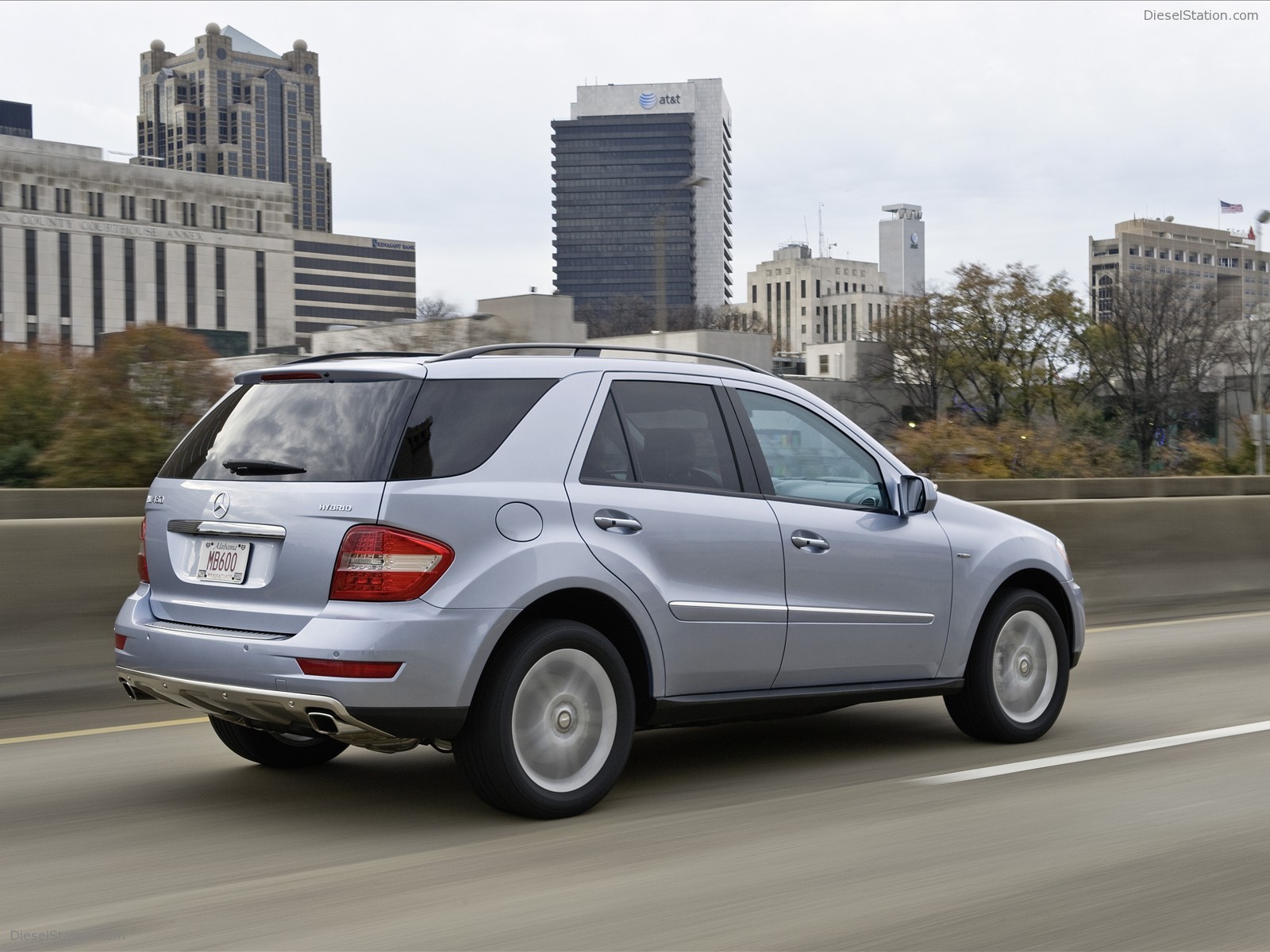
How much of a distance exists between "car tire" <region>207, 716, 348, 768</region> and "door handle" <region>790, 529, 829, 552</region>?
7.02 ft

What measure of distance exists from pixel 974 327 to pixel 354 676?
73828 mm

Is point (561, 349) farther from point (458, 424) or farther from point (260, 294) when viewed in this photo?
point (260, 294)

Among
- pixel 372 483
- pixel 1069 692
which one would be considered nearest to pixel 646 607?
pixel 372 483

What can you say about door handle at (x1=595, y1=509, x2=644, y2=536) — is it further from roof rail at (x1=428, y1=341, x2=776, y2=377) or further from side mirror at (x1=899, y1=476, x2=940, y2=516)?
side mirror at (x1=899, y1=476, x2=940, y2=516)

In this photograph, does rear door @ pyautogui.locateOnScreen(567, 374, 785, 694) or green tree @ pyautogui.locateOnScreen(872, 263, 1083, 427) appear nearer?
rear door @ pyautogui.locateOnScreen(567, 374, 785, 694)

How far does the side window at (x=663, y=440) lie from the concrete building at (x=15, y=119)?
183171 millimetres

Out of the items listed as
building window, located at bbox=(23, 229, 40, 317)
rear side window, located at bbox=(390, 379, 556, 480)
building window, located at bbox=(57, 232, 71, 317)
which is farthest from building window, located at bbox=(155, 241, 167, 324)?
rear side window, located at bbox=(390, 379, 556, 480)

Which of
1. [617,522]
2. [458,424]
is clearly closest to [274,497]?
[458,424]

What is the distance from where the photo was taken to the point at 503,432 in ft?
18.0

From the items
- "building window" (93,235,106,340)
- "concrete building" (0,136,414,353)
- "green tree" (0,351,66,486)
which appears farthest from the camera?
"building window" (93,235,106,340)

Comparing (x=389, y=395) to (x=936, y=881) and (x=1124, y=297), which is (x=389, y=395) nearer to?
(x=936, y=881)

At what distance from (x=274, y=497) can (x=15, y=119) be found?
189 m

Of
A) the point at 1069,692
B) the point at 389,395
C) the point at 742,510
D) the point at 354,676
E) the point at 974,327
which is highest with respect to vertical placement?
the point at 974,327

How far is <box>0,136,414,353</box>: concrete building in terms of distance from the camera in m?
143
